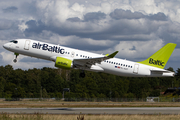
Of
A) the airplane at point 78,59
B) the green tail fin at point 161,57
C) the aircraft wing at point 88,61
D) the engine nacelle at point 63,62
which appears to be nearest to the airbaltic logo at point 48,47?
the airplane at point 78,59

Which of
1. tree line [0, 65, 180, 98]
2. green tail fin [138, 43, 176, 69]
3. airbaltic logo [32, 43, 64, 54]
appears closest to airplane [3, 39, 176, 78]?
airbaltic logo [32, 43, 64, 54]

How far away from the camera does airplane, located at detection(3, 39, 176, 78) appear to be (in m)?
44.5

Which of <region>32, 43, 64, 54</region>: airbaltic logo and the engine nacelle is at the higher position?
<region>32, 43, 64, 54</region>: airbaltic logo

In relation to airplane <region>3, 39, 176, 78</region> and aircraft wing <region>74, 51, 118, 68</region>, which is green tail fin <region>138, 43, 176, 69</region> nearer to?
airplane <region>3, 39, 176, 78</region>

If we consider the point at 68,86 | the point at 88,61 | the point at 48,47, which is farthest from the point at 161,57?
the point at 68,86

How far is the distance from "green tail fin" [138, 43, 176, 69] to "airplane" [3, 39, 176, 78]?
1.21 metres

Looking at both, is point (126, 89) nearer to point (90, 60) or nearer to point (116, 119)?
point (90, 60)

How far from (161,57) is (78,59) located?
55.5 feet

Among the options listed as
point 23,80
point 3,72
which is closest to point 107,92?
point 23,80

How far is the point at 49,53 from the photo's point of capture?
44.8m

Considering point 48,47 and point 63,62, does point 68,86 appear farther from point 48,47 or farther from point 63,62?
point 63,62

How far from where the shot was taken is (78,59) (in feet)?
146

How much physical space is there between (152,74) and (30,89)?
86112 mm

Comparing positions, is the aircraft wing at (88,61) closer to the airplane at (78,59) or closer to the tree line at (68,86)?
the airplane at (78,59)
